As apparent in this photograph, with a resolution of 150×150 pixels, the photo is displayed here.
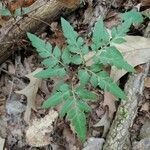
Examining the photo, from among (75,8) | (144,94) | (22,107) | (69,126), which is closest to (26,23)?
(75,8)

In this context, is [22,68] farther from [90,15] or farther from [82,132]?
[82,132]

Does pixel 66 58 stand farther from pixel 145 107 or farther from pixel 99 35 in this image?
pixel 145 107

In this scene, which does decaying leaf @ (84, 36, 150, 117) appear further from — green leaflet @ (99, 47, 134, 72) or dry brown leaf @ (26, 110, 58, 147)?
dry brown leaf @ (26, 110, 58, 147)

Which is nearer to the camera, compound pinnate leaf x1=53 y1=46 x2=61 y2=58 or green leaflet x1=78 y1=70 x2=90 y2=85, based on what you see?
green leaflet x1=78 y1=70 x2=90 y2=85

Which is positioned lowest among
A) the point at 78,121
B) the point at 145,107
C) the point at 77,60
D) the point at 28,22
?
the point at 145,107

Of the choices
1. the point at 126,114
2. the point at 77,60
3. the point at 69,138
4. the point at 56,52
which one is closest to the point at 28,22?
the point at 56,52

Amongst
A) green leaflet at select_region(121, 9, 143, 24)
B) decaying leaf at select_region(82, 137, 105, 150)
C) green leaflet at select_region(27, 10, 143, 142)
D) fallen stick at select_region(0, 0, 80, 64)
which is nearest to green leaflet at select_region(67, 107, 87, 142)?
green leaflet at select_region(27, 10, 143, 142)

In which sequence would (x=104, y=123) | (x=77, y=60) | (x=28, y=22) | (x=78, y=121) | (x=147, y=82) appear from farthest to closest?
(x=28, y=22)
(x=147, y=82)
(x=104, y=123)
(x=77, y=60)
(x=78, y=121)
